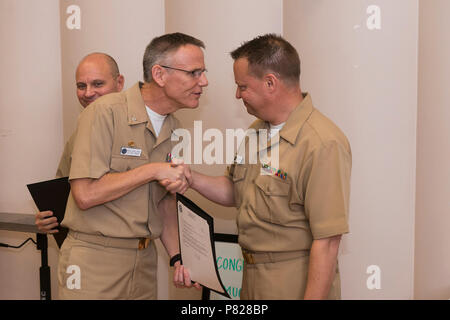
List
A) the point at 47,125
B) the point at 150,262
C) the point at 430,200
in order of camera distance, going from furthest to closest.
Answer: the point at 47,125 → the point at 430,200 → the point at 150,262

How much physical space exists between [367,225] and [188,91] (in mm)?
1297

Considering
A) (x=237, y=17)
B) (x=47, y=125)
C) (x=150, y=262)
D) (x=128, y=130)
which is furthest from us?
(x=47, y=125)

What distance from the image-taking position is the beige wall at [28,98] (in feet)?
11.9

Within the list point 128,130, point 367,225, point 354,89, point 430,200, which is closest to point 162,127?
point 128,130

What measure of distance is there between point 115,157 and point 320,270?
1013 mm

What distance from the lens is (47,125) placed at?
369 centimetres

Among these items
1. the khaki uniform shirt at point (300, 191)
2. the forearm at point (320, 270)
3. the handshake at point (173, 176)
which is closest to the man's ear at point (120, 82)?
the handshake at point (173, 176)

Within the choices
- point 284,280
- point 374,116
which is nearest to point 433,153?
point 374,116

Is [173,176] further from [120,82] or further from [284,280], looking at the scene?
[120,82]

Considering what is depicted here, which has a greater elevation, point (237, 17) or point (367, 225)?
point (237, 17)

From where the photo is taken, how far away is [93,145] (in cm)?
219

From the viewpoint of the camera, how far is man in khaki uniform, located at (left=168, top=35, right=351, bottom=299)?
6.30 feet
